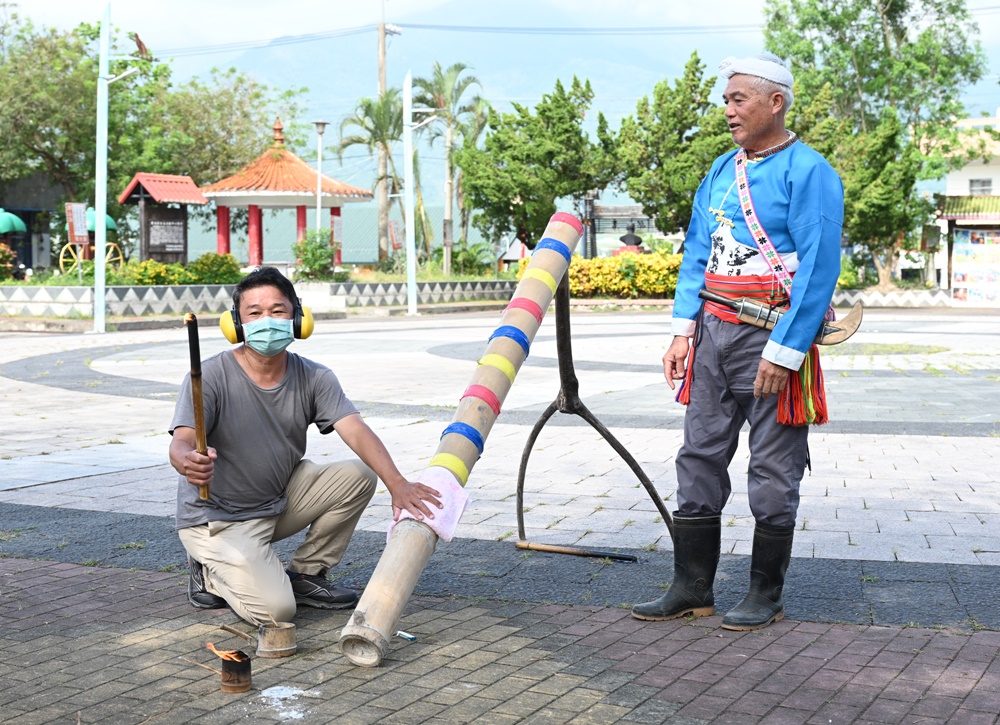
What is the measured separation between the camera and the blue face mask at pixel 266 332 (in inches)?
171

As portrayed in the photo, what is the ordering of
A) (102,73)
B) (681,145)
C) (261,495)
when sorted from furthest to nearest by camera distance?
(681,145) < (102,73) < (261,495)

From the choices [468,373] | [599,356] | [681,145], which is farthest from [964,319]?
[468,373]

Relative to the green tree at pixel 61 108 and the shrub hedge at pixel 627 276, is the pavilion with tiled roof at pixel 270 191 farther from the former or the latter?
the shrub hedge at pixel 627 276

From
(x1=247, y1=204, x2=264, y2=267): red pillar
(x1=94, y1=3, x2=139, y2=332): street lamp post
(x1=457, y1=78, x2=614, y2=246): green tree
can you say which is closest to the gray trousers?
(x1=94, y1=3, x2=139, y2=332): street lamp post

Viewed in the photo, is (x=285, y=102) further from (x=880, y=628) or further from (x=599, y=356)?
(x=880, y=628)

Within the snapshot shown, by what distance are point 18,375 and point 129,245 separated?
33.1 m

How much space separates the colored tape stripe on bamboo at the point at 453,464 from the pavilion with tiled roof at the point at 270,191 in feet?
115

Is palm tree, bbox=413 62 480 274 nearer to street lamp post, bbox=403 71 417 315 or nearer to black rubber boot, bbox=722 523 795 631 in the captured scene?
street lamp post, bbox=403 71 417 315

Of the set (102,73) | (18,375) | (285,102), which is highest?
(285,102)

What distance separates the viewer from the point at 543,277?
187 inches

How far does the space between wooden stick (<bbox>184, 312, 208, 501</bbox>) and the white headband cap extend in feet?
6.75

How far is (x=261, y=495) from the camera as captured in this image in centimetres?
457

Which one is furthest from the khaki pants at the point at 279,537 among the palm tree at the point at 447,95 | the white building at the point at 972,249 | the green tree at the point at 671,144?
the palm tree at the point at 447,95

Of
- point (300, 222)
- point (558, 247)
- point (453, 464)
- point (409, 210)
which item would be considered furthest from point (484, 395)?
point (300, 222)
